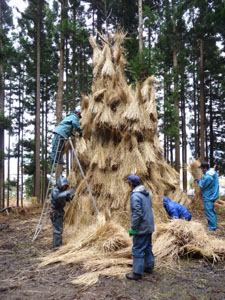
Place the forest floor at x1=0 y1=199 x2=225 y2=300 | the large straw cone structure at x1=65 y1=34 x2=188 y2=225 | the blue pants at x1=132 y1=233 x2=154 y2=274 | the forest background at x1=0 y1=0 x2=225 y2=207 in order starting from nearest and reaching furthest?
the forest floor at x1=0 y1=199 x2=225 y2=300, the blue pants at x1=132 y1=233 x2=154 y2=274, the large straw cone structure at x1=65 y1=34 x2=188 y2=225, the forest background at x1=0 y1=0 x2=225 y2=207

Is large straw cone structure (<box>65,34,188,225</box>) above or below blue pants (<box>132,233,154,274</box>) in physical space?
above

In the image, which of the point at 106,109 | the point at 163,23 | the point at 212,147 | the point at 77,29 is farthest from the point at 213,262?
the point at 212,147

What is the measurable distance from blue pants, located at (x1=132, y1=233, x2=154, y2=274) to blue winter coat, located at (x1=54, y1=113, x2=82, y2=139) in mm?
2966

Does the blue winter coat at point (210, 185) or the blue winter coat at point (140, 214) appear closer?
the blue winter coat at point (140, 214)

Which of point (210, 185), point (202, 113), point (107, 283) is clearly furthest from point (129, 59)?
point (107, 283)

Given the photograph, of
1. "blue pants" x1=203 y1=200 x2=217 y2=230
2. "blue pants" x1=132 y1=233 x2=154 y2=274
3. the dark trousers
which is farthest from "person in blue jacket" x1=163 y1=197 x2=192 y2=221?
the dark trousers

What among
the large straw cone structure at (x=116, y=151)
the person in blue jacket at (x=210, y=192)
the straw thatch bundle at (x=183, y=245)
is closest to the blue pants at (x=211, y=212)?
the person in blue jacket at (x=210, y=192)

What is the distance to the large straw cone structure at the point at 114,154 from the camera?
519 cm

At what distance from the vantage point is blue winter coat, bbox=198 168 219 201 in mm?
5480

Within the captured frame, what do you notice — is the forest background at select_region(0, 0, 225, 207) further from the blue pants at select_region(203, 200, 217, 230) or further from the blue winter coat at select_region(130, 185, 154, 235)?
the blue winter coat at select_region(130, 185, 154, 235)

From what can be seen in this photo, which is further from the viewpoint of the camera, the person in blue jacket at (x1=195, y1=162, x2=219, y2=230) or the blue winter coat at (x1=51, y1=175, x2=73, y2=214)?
the person in blue jacket at (x1=195, y1=162, x2=219, y2=230)

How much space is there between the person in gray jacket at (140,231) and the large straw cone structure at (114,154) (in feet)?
4.06

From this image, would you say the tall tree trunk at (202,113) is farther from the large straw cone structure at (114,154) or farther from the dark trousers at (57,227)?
the dark trousers at (57,227)

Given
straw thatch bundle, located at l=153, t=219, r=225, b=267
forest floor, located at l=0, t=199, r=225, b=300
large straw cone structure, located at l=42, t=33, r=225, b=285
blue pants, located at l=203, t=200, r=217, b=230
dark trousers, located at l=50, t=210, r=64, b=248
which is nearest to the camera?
forest floor, located at l=0, t=199, r=225, b=300
